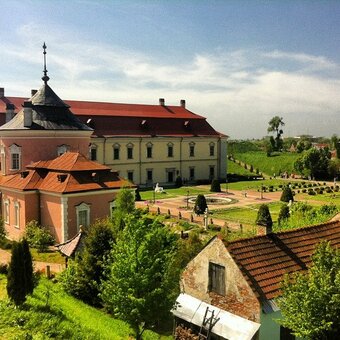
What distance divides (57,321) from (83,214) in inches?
461

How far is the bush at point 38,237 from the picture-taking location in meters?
25.9

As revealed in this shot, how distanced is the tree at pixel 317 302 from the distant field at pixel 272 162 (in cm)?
6207

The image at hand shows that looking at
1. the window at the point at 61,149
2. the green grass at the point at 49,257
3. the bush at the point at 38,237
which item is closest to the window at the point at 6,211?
the bush at the point at 38,237

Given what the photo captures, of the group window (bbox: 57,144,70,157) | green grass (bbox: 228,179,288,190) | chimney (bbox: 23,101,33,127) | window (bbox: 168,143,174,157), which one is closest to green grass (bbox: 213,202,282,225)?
green grass (bbox: 228,179,288,190)

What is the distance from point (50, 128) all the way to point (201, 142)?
30.7 metres

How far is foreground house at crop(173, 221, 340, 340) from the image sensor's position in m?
12.8

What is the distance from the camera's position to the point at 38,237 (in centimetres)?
2608

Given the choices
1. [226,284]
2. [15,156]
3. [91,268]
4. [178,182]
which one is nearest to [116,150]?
[178,182]

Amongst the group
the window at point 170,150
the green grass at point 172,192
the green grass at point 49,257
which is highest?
the window at point 170,150

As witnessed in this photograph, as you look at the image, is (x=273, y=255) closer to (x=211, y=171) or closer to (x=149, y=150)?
(x=149, y=150)

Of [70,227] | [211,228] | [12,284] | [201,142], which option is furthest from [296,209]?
[201,142]

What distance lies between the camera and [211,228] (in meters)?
30.4

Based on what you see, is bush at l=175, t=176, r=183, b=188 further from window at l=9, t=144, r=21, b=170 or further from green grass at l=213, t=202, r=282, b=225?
window at l=9, t=144, r=21, b=170

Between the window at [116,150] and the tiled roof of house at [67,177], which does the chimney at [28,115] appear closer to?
the tiled roof of house at [67,177]
